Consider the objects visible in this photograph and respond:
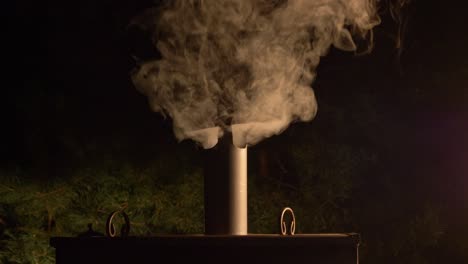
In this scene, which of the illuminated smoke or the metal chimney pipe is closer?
the metal chimney pipe

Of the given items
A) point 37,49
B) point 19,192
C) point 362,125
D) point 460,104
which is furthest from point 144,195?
point 460,104

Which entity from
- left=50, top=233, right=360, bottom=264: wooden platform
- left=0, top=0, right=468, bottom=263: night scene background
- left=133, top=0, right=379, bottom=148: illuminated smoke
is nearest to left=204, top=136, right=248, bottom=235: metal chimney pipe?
left=50, top=233, right=360, bottom=264: wooden platform

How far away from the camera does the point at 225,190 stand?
121 inches

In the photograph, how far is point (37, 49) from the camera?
5688 mm

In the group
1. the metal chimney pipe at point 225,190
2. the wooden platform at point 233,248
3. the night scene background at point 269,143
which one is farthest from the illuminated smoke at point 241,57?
the night scene background at point 269,143

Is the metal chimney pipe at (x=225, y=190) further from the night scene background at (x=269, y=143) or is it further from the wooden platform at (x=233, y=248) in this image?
the night scene background at (x=269, y=143)

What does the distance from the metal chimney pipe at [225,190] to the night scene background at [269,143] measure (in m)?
2.46

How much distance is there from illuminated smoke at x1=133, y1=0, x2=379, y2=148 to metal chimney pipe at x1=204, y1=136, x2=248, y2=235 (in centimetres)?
36

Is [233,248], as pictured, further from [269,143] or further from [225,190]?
[269,143]

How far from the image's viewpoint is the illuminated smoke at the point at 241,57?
12.7ft

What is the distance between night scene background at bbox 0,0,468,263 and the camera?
5508 mm

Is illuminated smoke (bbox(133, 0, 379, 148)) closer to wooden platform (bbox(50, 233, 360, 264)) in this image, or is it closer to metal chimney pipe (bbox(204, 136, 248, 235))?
metal chimney pipe (bbox(204, 136, 248, 235))

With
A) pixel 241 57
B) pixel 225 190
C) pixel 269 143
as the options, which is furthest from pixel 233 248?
pixel 269 143

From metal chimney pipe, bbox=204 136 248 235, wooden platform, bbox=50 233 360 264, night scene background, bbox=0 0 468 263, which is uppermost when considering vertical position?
night scene background, bbox=0 0 468 263
